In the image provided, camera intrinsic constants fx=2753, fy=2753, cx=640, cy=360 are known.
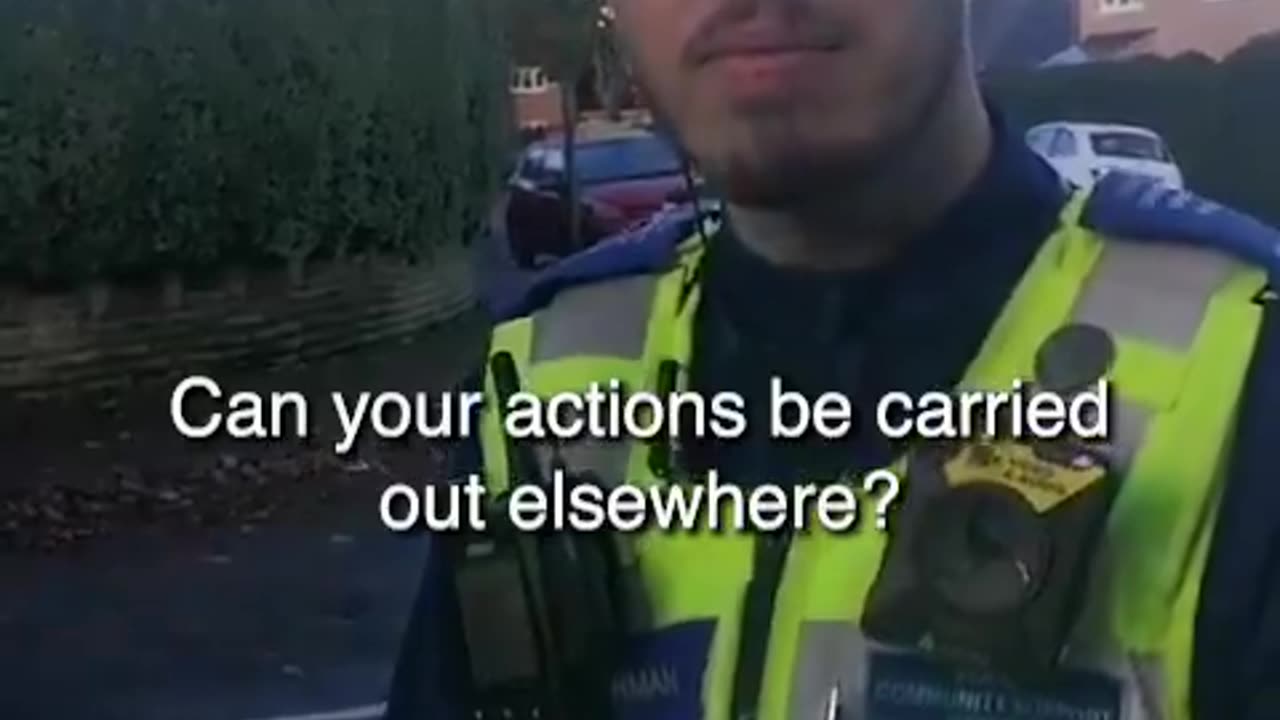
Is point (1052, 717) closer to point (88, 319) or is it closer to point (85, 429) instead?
point (85, 429)

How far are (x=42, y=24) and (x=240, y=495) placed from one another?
2.98 meters

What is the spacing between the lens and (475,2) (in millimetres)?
15266

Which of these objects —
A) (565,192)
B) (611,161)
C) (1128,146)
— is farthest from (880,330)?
(565,192)

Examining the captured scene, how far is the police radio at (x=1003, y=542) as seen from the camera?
1247mm

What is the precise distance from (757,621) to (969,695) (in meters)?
0.11

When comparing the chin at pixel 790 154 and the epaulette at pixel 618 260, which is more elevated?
the chin at pixel 790 154

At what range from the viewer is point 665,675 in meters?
1.35

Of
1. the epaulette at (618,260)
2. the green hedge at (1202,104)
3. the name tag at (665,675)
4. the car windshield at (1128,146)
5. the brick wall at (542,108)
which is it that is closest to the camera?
the name tag at (665,675)

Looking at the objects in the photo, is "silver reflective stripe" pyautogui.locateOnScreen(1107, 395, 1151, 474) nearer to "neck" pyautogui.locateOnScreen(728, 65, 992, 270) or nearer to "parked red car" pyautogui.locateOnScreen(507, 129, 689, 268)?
"neck" pyautogui.locateOnScreen(728, 65, 992, 270)

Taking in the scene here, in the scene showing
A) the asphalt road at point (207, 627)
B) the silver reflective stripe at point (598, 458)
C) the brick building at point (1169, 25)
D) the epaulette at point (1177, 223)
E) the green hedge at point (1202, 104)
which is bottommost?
the brick building at point (1169, 25)

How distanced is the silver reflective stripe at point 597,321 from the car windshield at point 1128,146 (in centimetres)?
1351

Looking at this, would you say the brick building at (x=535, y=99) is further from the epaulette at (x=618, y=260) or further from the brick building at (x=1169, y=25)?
the epaulette at (x=618, y=260)

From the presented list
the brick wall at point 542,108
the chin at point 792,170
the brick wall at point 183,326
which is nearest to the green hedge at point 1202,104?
the brick wall at point 542,108

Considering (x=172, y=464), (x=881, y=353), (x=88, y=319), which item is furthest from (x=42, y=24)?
(x=881, y=353)
